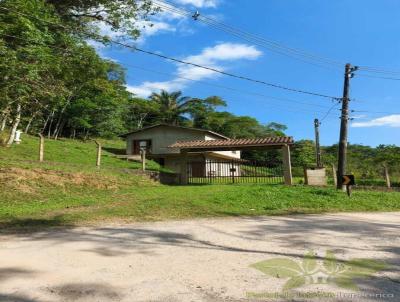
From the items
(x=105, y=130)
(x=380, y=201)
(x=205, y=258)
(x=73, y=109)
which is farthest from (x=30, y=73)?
(x=105, y=130)

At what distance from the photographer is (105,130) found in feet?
158

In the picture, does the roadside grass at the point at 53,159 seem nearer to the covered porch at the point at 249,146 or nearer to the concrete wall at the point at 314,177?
the covered porch at the point at 249,146

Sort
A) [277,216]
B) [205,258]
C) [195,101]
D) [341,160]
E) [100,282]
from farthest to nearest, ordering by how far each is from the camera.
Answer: [195,101]
[341,160]
[277,216]
[205,258]
[100,282]

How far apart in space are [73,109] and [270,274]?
40678 millimetres

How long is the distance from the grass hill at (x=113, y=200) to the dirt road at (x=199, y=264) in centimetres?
195

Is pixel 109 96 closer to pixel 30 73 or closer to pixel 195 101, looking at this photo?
pixel 195 101

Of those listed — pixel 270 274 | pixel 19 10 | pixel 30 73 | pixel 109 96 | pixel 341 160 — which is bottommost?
pixel 270 274

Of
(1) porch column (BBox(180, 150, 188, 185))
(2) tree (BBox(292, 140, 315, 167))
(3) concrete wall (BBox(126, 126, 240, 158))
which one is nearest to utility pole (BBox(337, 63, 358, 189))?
(1) porch column (BBox(180, 150, 188, 185))

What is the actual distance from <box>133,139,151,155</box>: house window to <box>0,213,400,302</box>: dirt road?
3097 cm

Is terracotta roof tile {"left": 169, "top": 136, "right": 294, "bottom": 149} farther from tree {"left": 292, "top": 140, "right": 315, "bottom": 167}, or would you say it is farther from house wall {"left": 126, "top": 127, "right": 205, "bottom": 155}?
tree {"left": 292, "top": 140, "right": 315, "bottom": 167}

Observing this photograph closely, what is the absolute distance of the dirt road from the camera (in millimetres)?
4727
